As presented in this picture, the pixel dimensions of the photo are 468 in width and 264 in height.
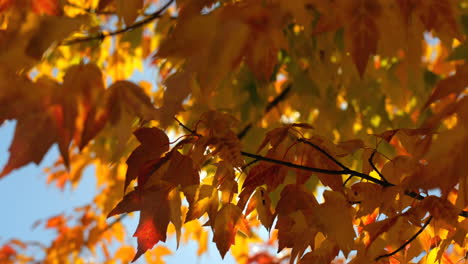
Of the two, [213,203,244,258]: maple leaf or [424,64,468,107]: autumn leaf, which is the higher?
[213,203,244,258]: maple leaf

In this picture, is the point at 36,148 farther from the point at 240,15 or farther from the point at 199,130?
the point at 199,130

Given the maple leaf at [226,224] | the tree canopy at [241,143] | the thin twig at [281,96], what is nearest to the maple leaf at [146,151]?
the tree canopy at [241,143]

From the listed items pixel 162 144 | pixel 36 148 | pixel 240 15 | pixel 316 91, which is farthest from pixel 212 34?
pixel 316 91

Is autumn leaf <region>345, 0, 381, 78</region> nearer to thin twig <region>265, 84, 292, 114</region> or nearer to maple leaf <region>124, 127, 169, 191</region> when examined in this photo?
maple leaf <region>124, 127, 169, 191</region>

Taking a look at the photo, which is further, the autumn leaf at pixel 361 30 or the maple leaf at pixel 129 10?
the maple leaf at pixel 129 10

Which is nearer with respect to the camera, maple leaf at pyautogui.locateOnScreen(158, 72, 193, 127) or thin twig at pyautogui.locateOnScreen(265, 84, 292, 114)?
maple leaf at pyautogui.locateOnScreen(158, 72, 193, 127)

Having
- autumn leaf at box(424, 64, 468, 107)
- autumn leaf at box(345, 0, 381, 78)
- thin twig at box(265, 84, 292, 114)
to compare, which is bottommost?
autumn leaf at box(424, 64, 468, 107)

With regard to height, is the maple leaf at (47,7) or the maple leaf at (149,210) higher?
the maple leaf at (47,7)

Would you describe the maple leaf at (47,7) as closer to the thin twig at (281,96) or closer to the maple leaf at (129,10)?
the maple leaf at (129,10)

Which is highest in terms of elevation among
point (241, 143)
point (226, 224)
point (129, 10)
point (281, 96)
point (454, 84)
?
point (281, 96)

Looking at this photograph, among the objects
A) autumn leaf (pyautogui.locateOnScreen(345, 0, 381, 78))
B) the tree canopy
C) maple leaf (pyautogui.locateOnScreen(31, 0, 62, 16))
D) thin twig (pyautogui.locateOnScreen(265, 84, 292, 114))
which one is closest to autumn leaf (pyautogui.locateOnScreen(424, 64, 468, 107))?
the tree canopy

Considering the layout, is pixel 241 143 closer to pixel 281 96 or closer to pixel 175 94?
pixel 175 94

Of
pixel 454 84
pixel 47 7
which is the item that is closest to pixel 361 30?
pixel 454 84

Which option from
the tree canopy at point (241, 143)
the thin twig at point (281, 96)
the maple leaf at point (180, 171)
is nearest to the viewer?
the tree canopy at point (241, 143)
